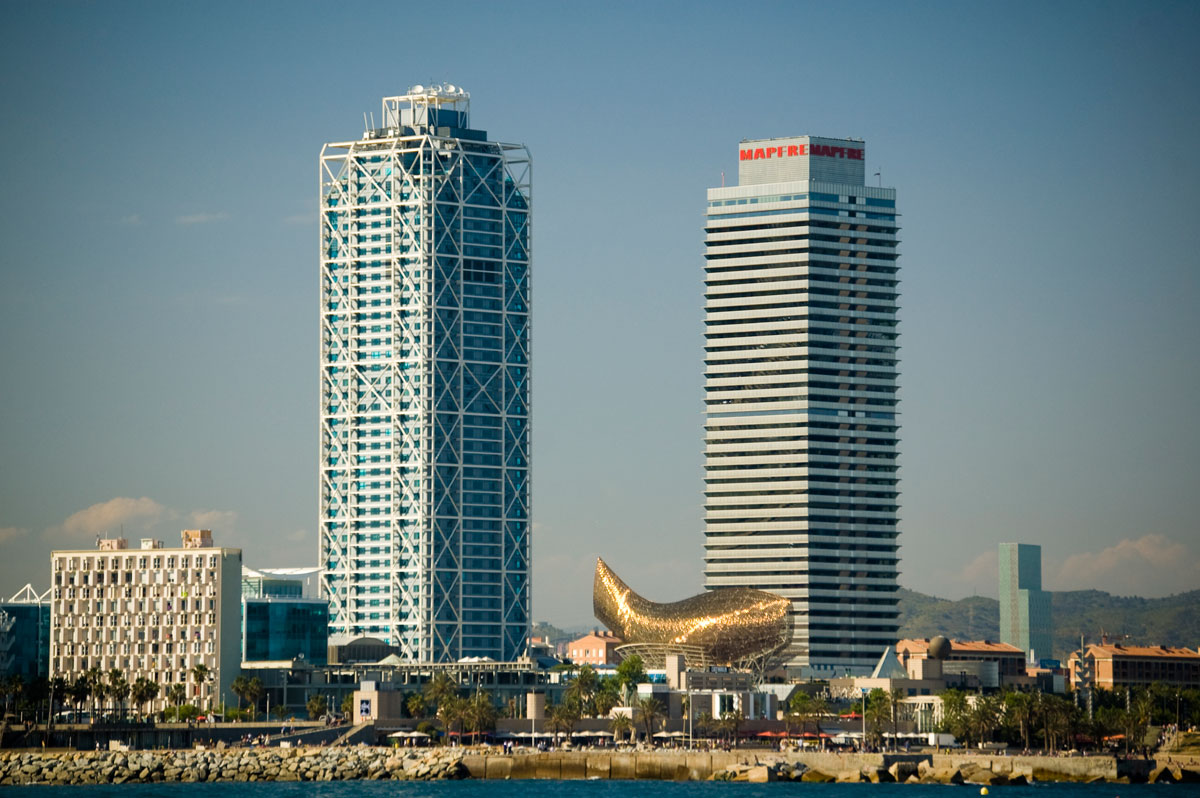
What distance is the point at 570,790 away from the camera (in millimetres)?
155125

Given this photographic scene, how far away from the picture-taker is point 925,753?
170 meters

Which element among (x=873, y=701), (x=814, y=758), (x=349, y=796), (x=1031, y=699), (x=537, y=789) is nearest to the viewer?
(x=349, y=796)

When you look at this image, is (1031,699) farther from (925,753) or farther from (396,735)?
(396,735)

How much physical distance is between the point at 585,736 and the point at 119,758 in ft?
144

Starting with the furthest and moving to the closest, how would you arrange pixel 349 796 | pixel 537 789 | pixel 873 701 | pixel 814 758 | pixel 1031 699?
pixel 873 701
pixel 1031 699
pixel 814 758
pixel 537 789
pixel 349 796

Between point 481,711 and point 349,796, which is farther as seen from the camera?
point 481,711

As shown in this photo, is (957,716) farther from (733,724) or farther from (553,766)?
(553,766)

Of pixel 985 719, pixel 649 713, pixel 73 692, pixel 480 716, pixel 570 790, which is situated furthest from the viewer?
pixel 480 716

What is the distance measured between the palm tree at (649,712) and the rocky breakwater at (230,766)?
22.3 metres

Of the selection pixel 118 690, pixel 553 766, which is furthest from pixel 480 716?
pixel 118 690

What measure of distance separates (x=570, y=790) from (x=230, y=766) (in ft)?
93.4

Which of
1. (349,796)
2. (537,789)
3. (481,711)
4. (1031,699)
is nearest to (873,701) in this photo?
(1031,699)

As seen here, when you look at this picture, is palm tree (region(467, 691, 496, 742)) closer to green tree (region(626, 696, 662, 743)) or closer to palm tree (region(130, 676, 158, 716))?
green tree (region(626, 696, 662, 743))

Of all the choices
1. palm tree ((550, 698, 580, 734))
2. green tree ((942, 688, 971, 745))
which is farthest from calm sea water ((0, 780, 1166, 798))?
green tree ((942, 688, 971, 745))
